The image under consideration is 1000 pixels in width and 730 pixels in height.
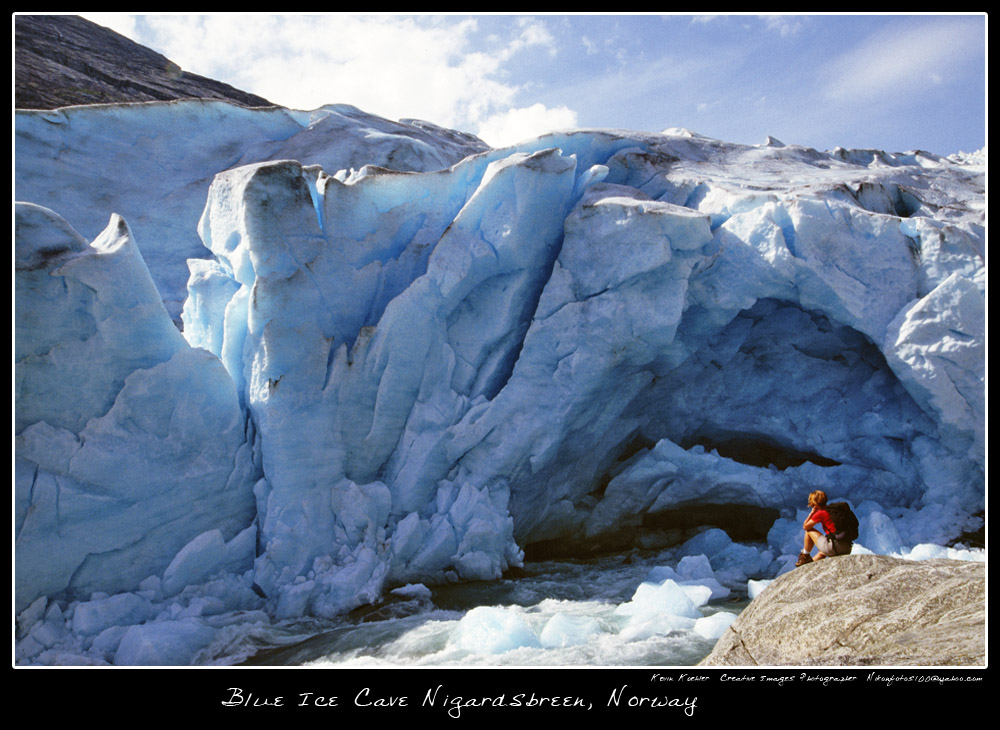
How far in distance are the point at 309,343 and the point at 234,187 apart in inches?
75.8

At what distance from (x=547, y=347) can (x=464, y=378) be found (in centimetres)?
106

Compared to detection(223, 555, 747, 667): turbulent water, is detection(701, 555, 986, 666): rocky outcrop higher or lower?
higher

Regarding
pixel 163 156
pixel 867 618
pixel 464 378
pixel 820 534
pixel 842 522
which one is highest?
pixel 163 156

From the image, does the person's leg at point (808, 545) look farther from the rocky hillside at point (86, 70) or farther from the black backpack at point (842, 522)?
the rocky hillside at point (86, 70)

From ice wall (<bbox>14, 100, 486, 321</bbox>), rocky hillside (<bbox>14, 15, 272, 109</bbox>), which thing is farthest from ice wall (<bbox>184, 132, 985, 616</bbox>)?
rocky hillside (<bbox>14, 15, 272, 109</bbox>)

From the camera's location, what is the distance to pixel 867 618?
3.61m

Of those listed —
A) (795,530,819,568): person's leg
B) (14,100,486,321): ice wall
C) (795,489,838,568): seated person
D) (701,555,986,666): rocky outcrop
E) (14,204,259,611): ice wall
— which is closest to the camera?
(701,555,986,666): rocky outcrop

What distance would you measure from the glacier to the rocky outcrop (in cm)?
138

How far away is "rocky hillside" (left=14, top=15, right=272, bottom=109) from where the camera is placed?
1084 centimetres

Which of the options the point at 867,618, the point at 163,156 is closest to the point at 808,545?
the point at 867,618

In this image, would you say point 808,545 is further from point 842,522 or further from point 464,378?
→ point 464,378

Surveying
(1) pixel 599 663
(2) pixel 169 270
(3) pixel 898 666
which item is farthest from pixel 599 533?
(2) pixel 169 270

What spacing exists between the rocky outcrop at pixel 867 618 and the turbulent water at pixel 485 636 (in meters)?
0.96

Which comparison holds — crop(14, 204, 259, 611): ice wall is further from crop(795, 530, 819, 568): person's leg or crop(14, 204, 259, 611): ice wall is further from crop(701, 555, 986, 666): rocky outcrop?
crop(795, 530, 819, 568): person's leg
